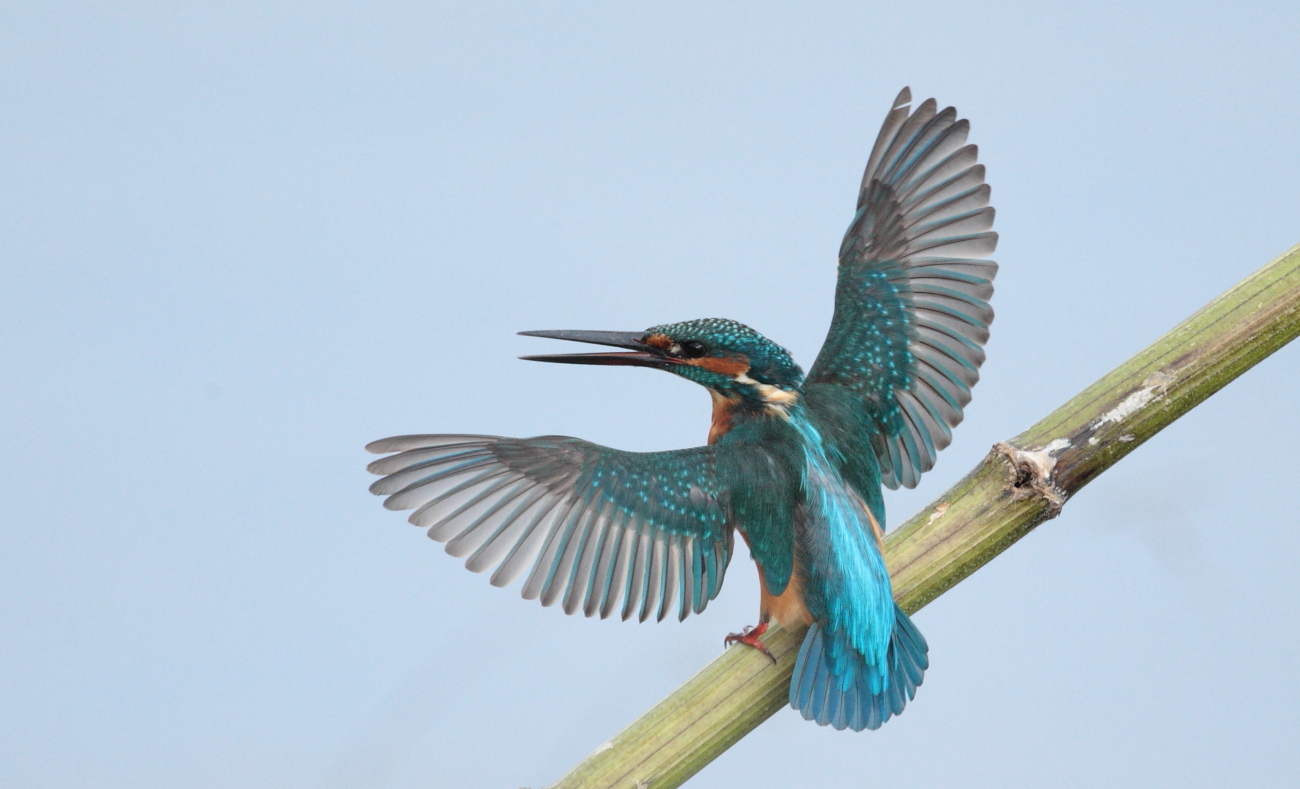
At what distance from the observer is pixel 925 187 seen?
177 centimetres

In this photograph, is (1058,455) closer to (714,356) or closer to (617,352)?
(714,356)

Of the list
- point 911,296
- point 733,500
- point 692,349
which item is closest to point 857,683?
point 733,500

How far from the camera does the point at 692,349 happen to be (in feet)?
5.00

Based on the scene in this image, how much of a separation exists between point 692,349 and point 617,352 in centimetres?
10

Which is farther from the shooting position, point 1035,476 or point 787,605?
point 787,605

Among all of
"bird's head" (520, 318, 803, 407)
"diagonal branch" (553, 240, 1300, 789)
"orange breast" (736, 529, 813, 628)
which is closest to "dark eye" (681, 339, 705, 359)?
"bird's head" (520, 318, 803, 407)

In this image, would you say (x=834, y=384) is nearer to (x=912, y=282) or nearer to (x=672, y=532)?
(x=912, y=282)

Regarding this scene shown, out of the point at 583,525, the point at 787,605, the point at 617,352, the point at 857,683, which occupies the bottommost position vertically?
the point at 857,683

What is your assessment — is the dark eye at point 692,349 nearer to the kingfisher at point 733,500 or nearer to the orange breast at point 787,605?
the kingfisher at point 733,500

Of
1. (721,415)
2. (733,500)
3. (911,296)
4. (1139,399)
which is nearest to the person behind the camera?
(1139,399)

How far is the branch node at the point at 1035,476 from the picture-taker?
137 cm

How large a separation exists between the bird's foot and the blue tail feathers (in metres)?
0.04

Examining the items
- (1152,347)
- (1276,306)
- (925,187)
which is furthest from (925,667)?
(925,187)

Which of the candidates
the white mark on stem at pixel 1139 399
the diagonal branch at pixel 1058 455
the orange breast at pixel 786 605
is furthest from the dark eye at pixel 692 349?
the white mark on stem at pixel 1139 399
